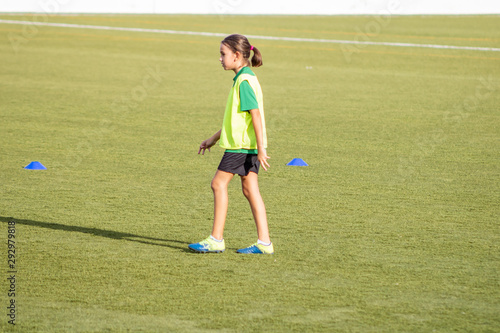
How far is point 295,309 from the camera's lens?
16.5 feet

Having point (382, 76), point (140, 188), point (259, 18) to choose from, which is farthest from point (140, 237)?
point (259, 18)

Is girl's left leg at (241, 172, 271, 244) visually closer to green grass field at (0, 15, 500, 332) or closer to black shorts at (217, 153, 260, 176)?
black shorts at (217, 153, 260, 176)

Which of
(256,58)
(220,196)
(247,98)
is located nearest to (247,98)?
(247,98)

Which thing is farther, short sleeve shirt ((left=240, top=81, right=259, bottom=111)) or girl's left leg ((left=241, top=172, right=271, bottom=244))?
girl's left leg ((left=241, top=172, right=271, bottom=244))

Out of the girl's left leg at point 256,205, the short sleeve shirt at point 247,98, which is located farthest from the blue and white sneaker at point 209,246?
the short sleeve shirt at point 247,98

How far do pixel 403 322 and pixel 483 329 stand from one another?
1.49 feet

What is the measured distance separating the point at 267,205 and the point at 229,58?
2172 millimetres

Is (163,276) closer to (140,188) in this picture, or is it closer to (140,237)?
(140,237)

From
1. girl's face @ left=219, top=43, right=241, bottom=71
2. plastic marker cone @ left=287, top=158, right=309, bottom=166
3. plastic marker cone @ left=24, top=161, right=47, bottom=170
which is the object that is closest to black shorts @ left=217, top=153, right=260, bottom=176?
girl's face @ left=219, top=43, right=241, bottom=71

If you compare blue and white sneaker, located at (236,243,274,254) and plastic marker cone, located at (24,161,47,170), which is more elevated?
plastic marker cone, located at (24,161,47,170)

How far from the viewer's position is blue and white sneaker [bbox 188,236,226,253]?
6.16m

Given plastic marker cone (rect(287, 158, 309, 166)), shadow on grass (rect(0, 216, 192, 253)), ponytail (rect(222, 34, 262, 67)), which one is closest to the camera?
ponytail (rect(222, 34, 262, 67))

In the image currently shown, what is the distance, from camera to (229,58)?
19.8 ft
